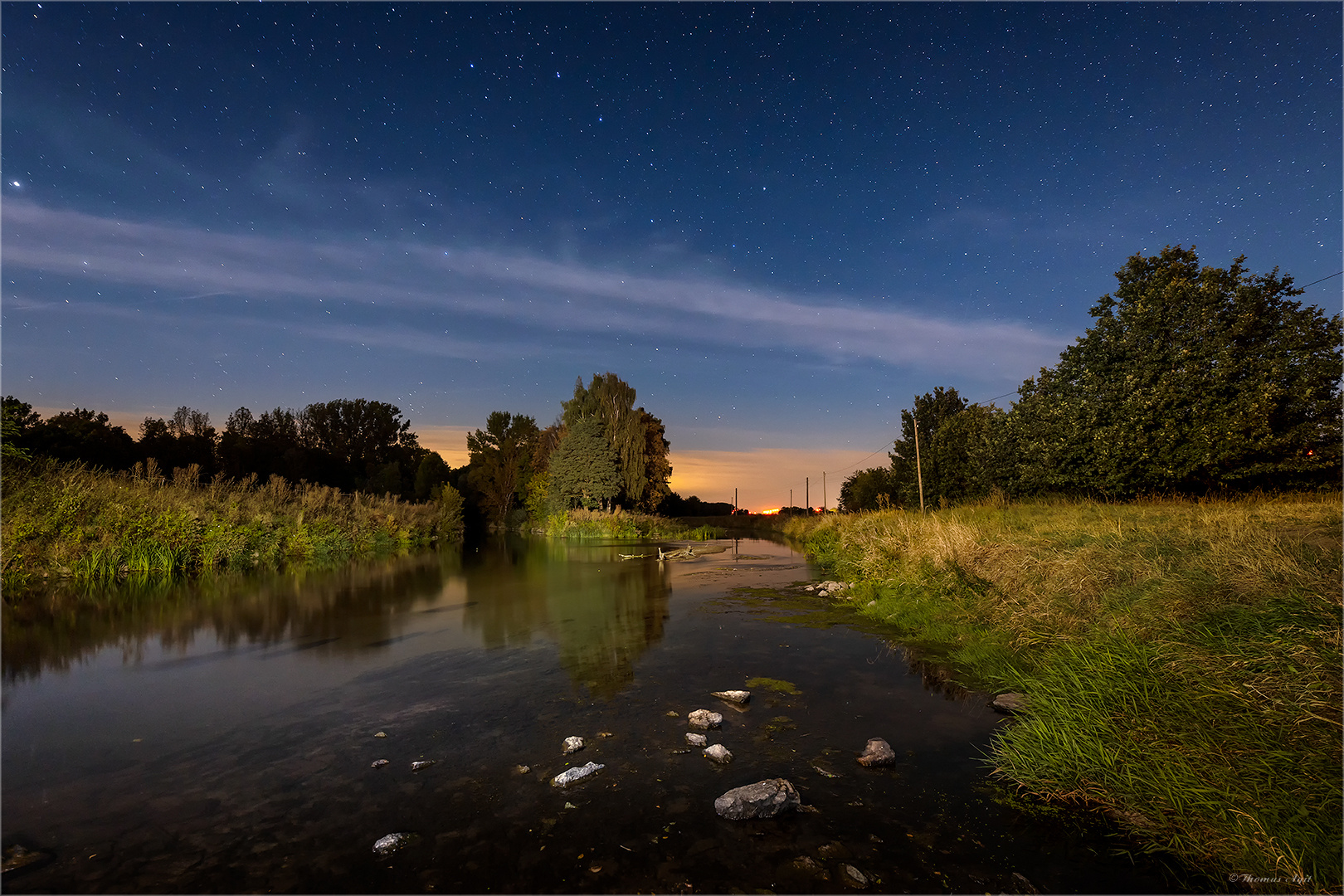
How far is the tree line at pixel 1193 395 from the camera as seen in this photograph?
69.8 feet

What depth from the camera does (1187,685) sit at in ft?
14.1

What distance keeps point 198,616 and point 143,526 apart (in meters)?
8.05

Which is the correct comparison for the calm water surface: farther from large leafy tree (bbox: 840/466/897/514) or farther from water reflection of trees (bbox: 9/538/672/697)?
large leafy tree (bbox: 840/466/897/514)

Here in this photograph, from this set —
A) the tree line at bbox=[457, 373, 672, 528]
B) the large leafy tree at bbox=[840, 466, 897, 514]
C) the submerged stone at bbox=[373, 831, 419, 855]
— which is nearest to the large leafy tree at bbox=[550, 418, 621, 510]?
the tree line at bbox=[457, 373, 672, 528]

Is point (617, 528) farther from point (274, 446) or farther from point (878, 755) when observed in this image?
point (274, 446)

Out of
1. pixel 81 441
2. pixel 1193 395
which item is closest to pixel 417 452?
pixel 81 441

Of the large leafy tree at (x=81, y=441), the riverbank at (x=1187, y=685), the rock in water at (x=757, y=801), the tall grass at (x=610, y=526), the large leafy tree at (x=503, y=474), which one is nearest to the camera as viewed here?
the riverbank at (x=1187, y=685)

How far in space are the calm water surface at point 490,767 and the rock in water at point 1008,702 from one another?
244mm

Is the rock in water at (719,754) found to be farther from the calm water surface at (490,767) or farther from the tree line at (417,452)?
the tree line at (417,452)

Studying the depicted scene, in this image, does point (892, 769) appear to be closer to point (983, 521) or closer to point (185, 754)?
point (185, 754)

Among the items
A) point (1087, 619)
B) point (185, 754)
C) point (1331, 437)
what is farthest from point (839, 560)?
point (1331, 437)

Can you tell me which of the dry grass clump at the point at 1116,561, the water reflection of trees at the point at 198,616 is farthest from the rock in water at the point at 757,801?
the water reflection of trees at the point at 198,616

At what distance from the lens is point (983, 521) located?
16.5m

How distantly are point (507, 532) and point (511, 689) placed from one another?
5271 centimetres
